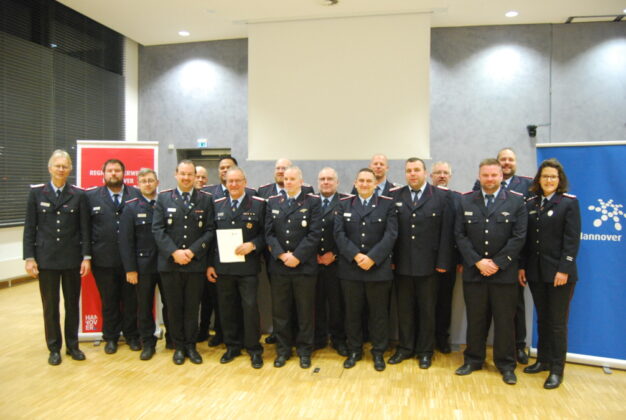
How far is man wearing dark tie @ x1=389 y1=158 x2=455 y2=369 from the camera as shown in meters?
3.50

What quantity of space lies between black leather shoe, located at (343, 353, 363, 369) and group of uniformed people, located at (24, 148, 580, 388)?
0.07ft

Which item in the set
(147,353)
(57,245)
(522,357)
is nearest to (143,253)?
(57,245)

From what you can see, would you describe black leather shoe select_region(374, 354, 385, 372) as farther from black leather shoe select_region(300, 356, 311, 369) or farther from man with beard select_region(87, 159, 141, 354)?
man with beard select_region(87, 159, 141, 354)

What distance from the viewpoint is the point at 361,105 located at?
21.3 ft

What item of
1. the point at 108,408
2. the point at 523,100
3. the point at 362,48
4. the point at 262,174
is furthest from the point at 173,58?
the point at 108,408

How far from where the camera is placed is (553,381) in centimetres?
322

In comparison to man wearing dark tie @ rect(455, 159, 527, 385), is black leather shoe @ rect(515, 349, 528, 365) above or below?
below

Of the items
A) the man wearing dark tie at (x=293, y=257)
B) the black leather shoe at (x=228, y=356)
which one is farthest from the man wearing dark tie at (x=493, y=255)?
the black leather shoe at (x=228, y=356)

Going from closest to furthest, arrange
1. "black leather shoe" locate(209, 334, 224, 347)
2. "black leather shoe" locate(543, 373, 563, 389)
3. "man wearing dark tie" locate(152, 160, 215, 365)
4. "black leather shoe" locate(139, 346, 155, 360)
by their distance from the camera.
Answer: "black leather shoe" locate(543, 373, 563, 389) → "man wearing dark tie" locate(152, 160, 215, 365) → "black leather shoe" locate(139, 346, 155, 360) → "black leather shoe" locate(209, 334, 224, 347)

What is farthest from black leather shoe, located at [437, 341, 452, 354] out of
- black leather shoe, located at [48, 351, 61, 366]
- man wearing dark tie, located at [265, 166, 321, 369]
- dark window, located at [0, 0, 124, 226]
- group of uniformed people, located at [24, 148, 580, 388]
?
dark window, located at [0, 0, 124, 226]

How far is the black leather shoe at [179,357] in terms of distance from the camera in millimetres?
3621

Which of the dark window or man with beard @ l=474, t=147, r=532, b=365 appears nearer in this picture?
man with beard @ l=474, t=147, r=532, b=365

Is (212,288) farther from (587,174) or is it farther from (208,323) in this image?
(587,174)

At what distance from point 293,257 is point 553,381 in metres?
2.18
